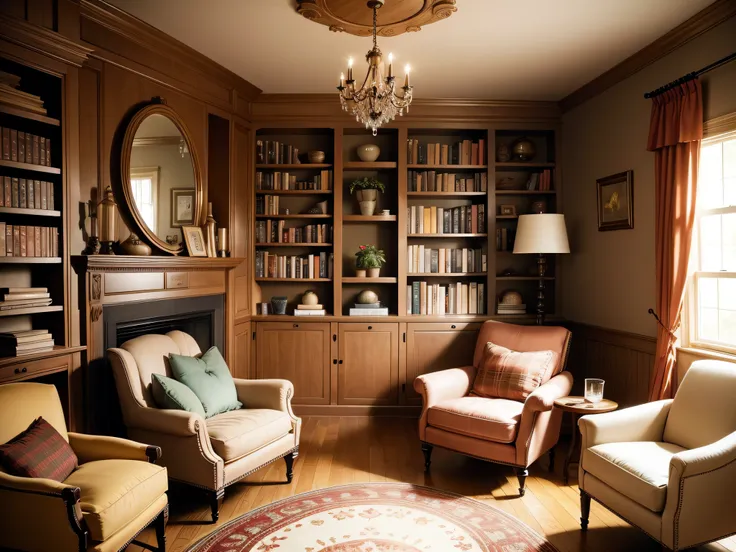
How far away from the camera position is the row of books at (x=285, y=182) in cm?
500

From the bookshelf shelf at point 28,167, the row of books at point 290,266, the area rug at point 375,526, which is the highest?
the bookshelf shelf at point 28,167

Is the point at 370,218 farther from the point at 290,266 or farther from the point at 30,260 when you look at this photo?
the point at 30,260

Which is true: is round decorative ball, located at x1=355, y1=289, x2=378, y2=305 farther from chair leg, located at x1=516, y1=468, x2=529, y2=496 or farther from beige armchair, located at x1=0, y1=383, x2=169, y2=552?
beige armchair, located at x1=0, y1=383, x2=169, y2=552

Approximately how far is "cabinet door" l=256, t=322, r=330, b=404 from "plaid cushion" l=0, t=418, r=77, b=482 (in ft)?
8.01

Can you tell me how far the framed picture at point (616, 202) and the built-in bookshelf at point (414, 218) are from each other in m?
0.74

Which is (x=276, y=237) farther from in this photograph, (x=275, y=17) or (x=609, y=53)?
(x=609, y=53)

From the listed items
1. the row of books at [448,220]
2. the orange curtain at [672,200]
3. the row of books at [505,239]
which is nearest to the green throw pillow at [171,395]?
the row of books at [448,220]

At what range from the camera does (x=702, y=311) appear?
135 inches

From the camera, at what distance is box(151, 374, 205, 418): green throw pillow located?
3.04 m

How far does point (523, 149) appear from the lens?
500 cm

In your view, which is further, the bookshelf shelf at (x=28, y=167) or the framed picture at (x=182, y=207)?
the framed picture at (x=182, y=207)

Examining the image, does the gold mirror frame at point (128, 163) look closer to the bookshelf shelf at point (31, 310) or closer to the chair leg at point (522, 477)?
the bookshelf shelf at point (31, 310)

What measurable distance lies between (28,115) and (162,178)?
1.10 meters

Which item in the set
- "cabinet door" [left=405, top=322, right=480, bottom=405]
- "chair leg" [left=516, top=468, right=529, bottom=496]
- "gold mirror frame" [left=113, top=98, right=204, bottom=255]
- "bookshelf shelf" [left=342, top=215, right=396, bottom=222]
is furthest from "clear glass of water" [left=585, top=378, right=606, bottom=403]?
"gold mirror frame" [left=113, top=98, right=204, bottom=255]
